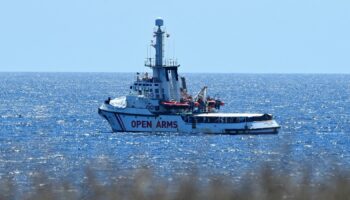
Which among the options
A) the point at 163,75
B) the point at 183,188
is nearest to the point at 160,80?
the point at 163,75

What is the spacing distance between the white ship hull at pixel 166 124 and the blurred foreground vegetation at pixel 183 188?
62.3 m

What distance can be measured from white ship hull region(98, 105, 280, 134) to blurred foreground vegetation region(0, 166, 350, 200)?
2452 inches

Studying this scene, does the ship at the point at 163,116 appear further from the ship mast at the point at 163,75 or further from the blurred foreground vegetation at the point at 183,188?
the blurred foreground vegetation at the point at 183,188

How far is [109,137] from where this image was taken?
69.8 metres

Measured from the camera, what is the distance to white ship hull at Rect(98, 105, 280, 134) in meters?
71.6

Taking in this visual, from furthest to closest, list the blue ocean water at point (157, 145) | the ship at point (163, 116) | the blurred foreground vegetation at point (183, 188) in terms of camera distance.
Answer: the ship at point (163, 116) → the blue ocean water at point (157, 145) → the blurred foreground vegetation at point (183, 188)

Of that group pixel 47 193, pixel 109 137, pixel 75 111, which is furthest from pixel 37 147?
pixel 75 111

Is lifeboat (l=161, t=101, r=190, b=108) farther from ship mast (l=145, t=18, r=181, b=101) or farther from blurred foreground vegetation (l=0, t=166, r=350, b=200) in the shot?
blurred foreground vegetation (l=0, t=166, r=350, b=200)

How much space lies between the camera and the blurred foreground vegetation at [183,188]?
8.54 metres

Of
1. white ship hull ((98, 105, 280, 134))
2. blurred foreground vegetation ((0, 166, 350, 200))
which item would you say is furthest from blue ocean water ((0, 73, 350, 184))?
white ship hull ((98, 105, 280, 134))

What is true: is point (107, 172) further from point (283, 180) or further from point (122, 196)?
point (283, 180)

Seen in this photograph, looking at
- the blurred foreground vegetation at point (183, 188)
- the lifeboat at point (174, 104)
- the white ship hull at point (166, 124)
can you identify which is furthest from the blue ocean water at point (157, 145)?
the lifeboat at point (174, 104)

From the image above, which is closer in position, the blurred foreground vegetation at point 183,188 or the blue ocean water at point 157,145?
the blurred foreground vegetation at point 183,188

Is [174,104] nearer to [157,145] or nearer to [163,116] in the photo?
[163,116]
